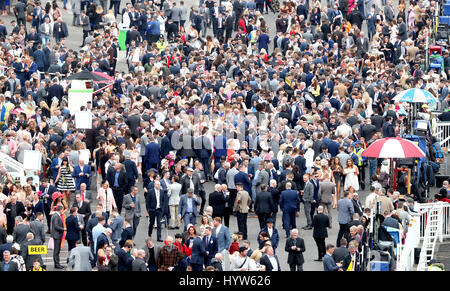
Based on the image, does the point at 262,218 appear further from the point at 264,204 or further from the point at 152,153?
the point at 152,153

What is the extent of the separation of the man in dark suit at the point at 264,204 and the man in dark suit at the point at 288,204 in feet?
0.79

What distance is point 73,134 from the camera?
27.0 meters

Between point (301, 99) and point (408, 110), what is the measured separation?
276 cm

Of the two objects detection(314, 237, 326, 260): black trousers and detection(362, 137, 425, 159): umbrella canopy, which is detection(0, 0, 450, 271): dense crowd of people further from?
detection(362, 137, 425, 159): umbrella canopy

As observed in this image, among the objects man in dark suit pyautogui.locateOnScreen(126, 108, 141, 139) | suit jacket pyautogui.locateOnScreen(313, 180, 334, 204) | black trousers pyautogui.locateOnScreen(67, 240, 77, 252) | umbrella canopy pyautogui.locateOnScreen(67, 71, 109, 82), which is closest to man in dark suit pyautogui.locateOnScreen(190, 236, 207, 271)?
black trousers pyautogui.locateOnScreen(67, 240, 77, 252)

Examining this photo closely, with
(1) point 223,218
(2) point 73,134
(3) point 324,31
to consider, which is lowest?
(1) point 223,218

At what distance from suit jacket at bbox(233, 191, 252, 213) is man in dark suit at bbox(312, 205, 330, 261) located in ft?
5.88

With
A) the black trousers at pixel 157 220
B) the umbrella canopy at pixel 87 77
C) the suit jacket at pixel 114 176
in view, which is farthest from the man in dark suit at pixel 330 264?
the umbrella canopy at pixel 87 77

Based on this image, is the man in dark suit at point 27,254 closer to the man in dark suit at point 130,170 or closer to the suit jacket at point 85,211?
the suit jacket at point 85,211

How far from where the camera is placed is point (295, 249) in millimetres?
20859
